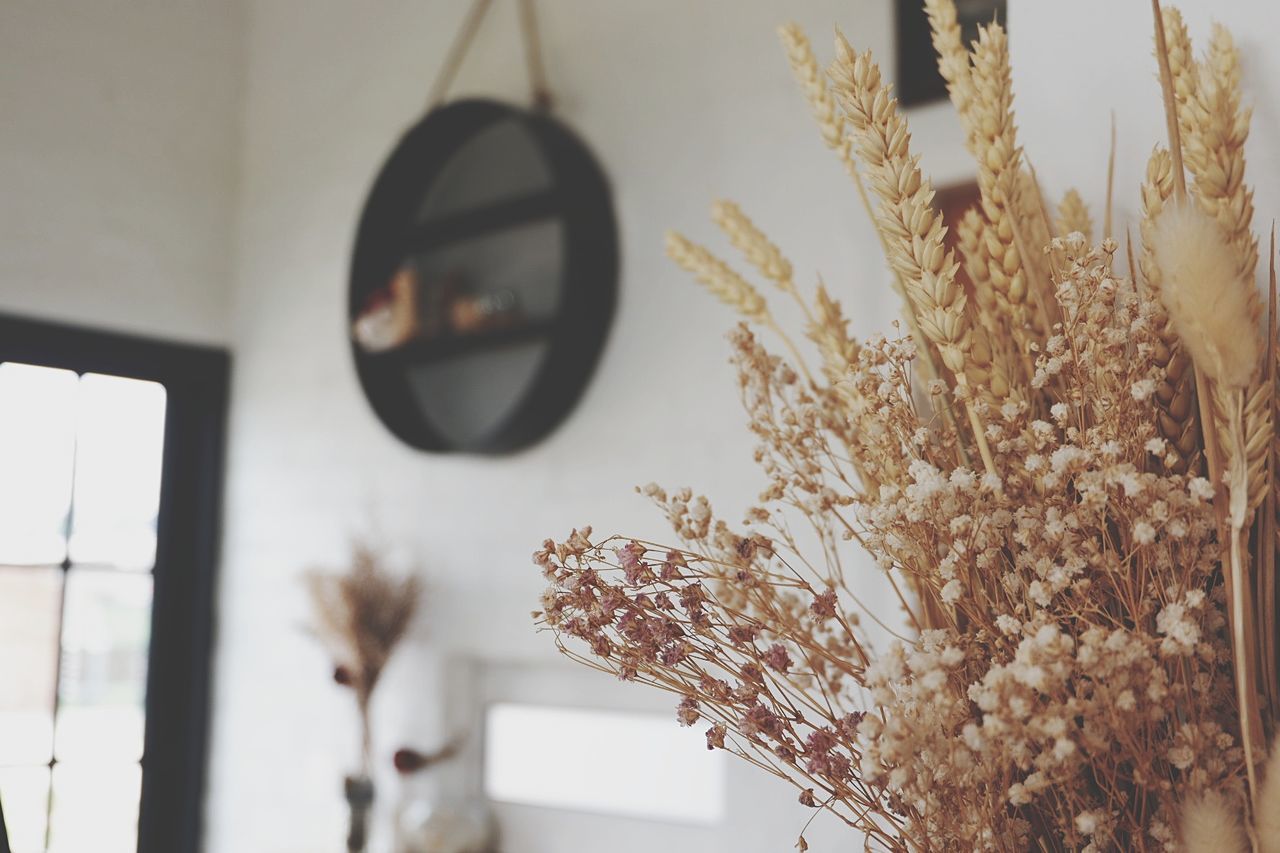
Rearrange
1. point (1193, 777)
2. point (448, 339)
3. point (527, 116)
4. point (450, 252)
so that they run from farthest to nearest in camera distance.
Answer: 1. point (450, 252)
2. point (448, 339)
3. point (527, 116)
4. point (1193, 777)

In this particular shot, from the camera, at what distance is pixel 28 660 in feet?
8.55

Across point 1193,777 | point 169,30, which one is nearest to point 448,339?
point 169,30

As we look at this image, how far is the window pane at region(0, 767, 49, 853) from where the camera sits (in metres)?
2.54

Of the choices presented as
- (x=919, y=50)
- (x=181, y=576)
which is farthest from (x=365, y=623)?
(x=919, y=50)

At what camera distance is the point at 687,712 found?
0.67 metres

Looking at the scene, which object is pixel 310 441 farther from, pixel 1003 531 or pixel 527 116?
pixel 1003 531

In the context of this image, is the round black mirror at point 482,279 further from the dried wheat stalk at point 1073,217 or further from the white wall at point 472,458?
the dried wheat stalk at point 1073,217

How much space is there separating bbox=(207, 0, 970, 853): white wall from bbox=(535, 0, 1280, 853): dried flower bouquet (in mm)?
816

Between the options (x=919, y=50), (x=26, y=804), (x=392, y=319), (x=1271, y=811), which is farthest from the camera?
(x=26, y=804)

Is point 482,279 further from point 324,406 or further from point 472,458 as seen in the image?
point 324,406

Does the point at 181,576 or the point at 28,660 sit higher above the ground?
the point at 181,576

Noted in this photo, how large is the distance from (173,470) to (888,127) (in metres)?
2.68

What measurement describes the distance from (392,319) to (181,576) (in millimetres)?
1025

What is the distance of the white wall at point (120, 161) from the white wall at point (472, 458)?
0.09 m
